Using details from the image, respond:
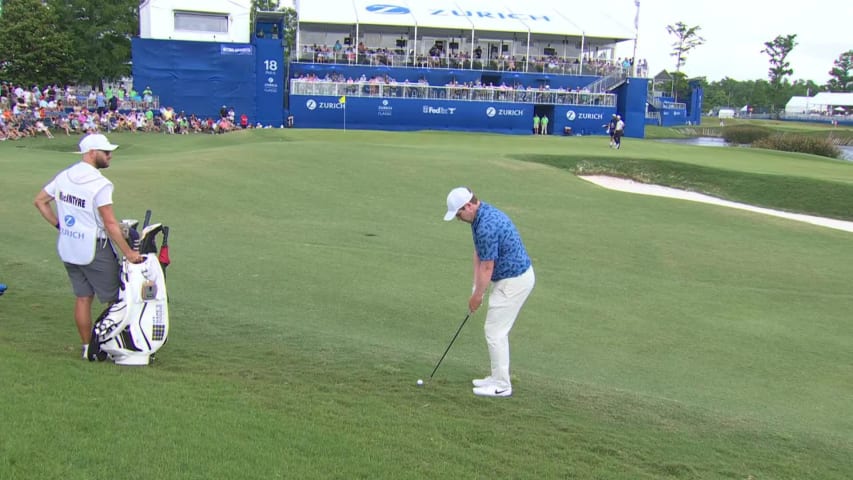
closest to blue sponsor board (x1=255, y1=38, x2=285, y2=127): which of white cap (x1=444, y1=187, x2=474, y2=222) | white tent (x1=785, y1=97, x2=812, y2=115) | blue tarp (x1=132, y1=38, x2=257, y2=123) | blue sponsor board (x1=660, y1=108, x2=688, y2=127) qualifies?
blue tarp (x1=132, y1=38, x2=257, y2=123)

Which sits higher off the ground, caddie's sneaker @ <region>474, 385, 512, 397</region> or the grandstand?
the grandstand

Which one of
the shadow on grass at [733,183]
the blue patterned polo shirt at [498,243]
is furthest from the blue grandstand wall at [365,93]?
the blue patterned polo shirt at [498,243]

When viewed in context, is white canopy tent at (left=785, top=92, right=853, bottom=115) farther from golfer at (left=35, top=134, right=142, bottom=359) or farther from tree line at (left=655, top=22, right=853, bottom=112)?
golfer at (left=35, top=134, right=142, bottom=359)

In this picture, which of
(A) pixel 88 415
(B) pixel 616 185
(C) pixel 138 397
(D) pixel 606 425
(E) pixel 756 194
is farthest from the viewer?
(B) pixel 616 185

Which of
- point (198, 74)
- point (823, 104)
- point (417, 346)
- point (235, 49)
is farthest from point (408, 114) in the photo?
point (823, 104)

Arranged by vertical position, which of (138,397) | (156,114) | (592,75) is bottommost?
(138,397)

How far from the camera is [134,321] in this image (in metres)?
6.48

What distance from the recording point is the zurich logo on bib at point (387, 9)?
60.2m

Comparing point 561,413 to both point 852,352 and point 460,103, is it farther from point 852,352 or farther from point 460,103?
point 460,103

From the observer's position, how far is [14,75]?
181 feet

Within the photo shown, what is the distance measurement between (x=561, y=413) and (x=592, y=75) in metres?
58.4

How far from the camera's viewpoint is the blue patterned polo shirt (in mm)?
6387

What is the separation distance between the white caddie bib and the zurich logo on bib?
56.5 meters

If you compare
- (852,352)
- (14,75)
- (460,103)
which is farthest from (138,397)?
(14,75)
